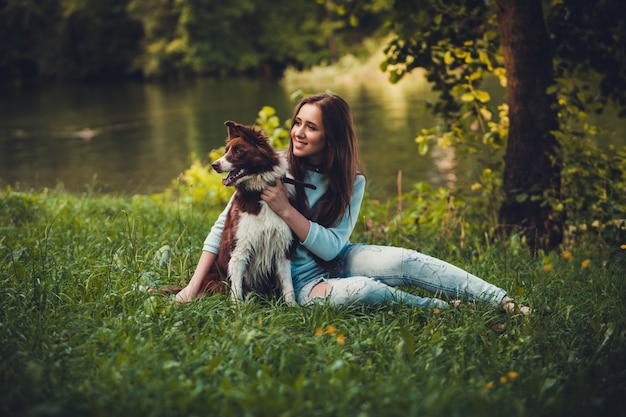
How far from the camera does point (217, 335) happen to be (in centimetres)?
315

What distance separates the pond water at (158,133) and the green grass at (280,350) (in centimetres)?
290

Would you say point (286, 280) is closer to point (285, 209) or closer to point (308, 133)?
point (285, 209)

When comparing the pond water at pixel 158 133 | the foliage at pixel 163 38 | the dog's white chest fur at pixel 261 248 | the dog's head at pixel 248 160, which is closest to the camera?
the dog's head at pixel 248 160

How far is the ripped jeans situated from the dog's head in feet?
2.19

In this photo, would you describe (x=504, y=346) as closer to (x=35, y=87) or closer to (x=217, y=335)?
(x=217, y=335)

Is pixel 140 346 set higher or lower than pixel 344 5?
lower

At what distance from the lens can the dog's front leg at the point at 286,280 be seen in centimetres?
360

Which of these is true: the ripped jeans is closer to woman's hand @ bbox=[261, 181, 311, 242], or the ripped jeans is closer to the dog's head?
woman's hand @ bbox=[261, 181, 311, 242]

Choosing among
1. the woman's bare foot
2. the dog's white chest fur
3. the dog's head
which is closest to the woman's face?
the dog's head

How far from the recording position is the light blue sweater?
142 inches

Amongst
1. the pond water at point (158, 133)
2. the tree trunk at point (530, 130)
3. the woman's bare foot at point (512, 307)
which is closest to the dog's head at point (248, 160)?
the woman's bare foot at point (512, 307)

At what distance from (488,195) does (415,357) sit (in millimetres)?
3303

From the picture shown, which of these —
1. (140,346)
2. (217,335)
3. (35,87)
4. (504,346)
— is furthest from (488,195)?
(35,87)

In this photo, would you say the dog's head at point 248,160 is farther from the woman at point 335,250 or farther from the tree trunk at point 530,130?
the tree trunk at point 530,130
